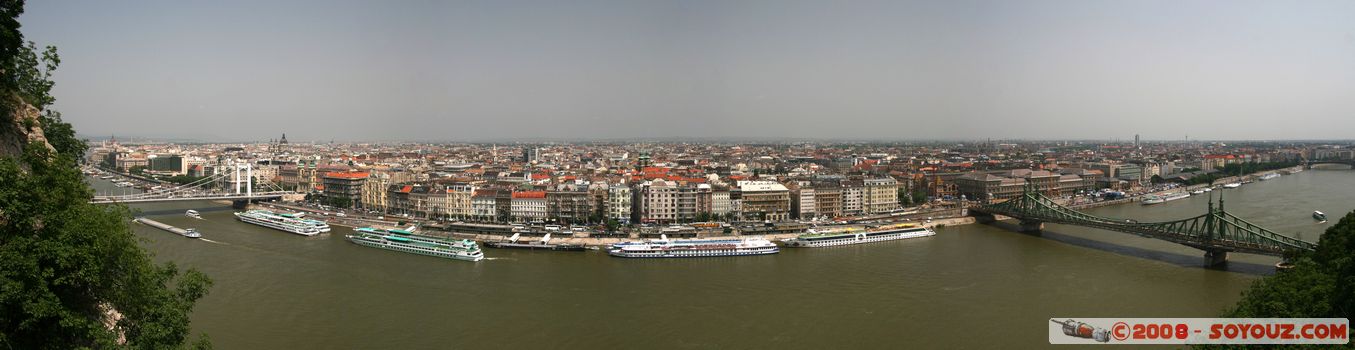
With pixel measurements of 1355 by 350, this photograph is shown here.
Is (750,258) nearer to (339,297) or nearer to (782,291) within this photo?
(782,291)

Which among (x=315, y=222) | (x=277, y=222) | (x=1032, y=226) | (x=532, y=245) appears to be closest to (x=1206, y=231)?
(x=1032, y=226)

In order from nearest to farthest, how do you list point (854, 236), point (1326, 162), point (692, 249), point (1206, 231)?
1. point (692, 249)
2. point (1206, 231)
3. point (854, 236)
4. point (1326, 162)

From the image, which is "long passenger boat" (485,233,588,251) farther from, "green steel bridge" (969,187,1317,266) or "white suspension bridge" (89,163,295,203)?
"green steel bridge" (969,187,1317,266)

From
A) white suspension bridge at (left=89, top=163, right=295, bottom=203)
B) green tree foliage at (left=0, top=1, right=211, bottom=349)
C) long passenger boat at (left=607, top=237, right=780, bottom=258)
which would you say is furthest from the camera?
white suspension bridge at (left=89, top=163, right=295, bottom=203)

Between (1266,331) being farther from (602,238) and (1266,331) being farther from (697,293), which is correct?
(602,238)

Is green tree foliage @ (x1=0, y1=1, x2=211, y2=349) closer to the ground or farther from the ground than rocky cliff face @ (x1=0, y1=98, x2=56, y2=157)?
closer to the ground

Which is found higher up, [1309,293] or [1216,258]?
[1309,293]

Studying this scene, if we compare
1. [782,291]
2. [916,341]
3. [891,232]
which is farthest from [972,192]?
[916,341]

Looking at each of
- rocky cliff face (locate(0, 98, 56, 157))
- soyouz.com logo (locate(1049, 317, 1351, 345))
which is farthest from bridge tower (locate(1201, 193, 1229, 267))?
rocky cliff face (locate(0, 98, 56, 157))
